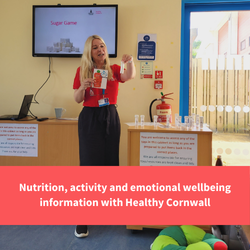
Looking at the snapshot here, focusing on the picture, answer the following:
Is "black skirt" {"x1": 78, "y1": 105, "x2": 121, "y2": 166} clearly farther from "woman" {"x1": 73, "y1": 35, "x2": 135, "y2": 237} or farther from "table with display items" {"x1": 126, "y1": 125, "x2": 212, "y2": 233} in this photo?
"table with display items" {"x1": 126, "y1": 125, "x2": 212, "y2": 233}

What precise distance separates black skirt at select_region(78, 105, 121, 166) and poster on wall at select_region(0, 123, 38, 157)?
0.70m

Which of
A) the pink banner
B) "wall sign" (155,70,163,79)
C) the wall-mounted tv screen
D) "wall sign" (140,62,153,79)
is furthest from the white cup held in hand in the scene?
"wall sign" (155,70,163,79)

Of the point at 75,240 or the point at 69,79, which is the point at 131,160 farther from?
the point at 69,79

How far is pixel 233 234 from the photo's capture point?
1.76 metres

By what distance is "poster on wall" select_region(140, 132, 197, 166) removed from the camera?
6.51 ft

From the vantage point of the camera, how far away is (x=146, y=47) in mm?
2693

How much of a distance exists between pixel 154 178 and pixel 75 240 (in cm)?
75

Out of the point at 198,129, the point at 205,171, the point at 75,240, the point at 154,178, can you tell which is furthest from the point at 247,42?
the point at 75,240

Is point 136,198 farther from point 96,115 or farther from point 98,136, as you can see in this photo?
point 96,115

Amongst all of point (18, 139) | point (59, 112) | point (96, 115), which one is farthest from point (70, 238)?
point (59, 112)

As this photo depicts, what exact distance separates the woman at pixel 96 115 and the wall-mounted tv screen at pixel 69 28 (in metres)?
0.69

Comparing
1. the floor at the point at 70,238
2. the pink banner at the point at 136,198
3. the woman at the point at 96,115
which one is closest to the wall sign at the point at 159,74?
the woman at the point at 96,115

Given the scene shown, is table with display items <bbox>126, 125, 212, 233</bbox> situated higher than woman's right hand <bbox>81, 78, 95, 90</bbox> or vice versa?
woman's right hand <bbox>81, 78, 95, 90</bbox>

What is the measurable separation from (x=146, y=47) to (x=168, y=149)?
122cm
